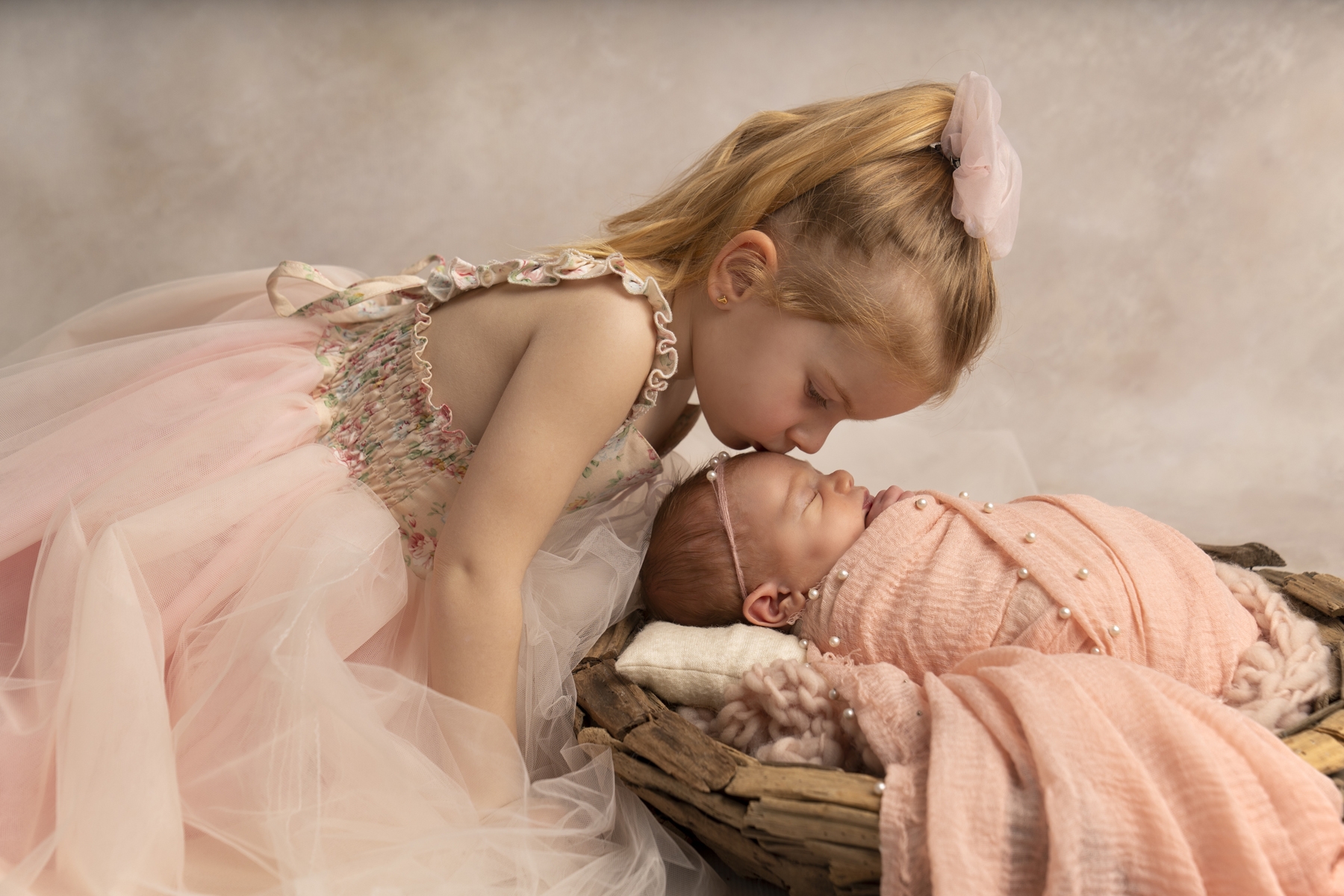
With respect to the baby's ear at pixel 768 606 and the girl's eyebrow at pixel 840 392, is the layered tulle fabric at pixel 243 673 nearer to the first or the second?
the baby's ear at pixel 768 606

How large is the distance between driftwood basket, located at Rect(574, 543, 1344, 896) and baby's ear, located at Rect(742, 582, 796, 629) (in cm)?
22

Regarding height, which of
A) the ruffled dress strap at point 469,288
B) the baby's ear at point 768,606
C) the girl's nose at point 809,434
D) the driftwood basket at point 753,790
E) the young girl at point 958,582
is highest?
the ruffled dress strap at point 469,288

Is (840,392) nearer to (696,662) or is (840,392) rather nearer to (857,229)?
(857,229)

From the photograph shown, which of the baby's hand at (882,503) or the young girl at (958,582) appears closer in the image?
the young girl at (958,582)

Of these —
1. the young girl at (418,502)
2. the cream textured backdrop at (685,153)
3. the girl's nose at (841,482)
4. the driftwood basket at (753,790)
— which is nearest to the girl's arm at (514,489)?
the young girl at (418,502)

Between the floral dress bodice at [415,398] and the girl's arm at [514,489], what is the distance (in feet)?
0.23

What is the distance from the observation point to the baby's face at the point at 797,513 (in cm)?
128

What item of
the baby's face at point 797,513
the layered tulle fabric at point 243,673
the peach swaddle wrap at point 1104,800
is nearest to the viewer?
the peach swaddle wrap at point 1104,800

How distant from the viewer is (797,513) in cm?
130

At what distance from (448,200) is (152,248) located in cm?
72

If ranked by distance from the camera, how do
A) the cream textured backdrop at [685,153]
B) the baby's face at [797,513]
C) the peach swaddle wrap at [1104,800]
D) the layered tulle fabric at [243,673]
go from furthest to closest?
the cream textured backdrop at [685,153] → the baby's face at [797,513] → the layered tulle fabric at [243,673] → the peach swaddle wrap at [1104,800]

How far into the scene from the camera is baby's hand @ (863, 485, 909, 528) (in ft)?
4.33

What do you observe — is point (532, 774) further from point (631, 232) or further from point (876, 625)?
point (631, 232)

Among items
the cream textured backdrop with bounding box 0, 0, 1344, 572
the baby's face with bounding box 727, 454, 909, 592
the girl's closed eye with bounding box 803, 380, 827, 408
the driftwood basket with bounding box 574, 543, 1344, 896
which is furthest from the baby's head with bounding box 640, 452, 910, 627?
the cream textured backdrop with bounding box 0, 0, 1344, 572
